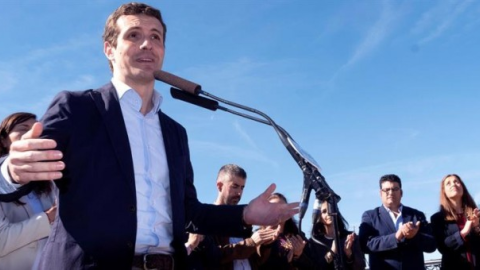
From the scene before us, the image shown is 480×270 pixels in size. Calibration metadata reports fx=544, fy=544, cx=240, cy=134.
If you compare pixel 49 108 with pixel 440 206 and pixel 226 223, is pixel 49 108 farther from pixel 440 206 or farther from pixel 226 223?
pixel 440 206

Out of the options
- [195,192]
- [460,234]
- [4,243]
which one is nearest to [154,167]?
[195,192]

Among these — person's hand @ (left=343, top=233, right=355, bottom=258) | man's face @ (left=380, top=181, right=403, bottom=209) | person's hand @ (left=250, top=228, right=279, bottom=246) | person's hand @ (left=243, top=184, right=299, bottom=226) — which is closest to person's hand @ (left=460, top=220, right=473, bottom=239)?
man's face @ (left=380, top=181, right=403, bottom=209)

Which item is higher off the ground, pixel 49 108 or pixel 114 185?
pixel 49 108

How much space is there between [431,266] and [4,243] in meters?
8.61

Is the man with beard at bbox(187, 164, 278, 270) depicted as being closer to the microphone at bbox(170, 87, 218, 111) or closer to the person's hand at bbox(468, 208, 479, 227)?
the microphone at bbox(170, 87, 218, 111)

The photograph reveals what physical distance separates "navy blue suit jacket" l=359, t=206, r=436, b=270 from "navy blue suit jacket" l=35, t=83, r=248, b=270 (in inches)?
187

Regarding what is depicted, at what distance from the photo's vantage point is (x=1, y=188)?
216cm

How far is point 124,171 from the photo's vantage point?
2635 millimetres

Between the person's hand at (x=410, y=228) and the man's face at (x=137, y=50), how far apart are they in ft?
15.3

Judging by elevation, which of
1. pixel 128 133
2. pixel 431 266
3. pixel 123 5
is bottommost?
pixel 431 266

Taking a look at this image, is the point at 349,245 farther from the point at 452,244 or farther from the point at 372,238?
the point at 452,244

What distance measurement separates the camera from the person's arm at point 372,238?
6926 millimetres

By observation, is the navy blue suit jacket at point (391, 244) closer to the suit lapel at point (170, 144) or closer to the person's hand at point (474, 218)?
the person's hand at point (474, 218)

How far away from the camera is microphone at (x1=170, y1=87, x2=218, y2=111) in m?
2.73
